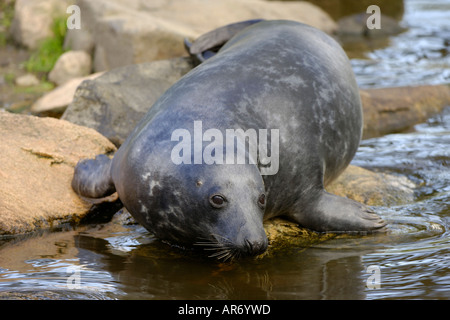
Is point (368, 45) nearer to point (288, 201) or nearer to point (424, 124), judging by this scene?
point (424, 124)


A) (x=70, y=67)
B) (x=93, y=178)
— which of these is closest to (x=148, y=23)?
(x=70, y=67)

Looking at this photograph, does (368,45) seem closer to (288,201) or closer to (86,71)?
(86,71)

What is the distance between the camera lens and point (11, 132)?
5023 mm

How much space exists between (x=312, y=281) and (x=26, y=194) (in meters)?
2.10

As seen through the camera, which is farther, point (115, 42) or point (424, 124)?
point (115, 42)

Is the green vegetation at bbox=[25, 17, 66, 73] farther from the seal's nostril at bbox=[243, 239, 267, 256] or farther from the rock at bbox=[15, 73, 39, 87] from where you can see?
the seal's nostril at bbox=[243, 239, 267, 256]

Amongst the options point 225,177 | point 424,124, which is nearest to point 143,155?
point 225,177

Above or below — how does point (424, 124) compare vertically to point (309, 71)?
below

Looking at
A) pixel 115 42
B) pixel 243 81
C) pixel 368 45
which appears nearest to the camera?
pixel 243 81

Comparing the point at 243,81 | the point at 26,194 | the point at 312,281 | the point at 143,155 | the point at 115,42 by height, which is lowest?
the point at 312,281

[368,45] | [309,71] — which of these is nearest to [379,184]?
[309,71]

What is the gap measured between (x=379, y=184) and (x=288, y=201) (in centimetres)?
118

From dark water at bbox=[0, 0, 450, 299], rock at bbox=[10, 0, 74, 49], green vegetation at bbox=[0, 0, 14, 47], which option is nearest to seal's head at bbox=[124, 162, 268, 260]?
dark water at bbox=[0, 0, 450, 299]

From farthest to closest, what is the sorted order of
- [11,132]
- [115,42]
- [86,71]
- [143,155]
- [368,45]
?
1. [368,45]
2. [86,71]
3. [115,42]
4. [11,132]
5. [143,155]
